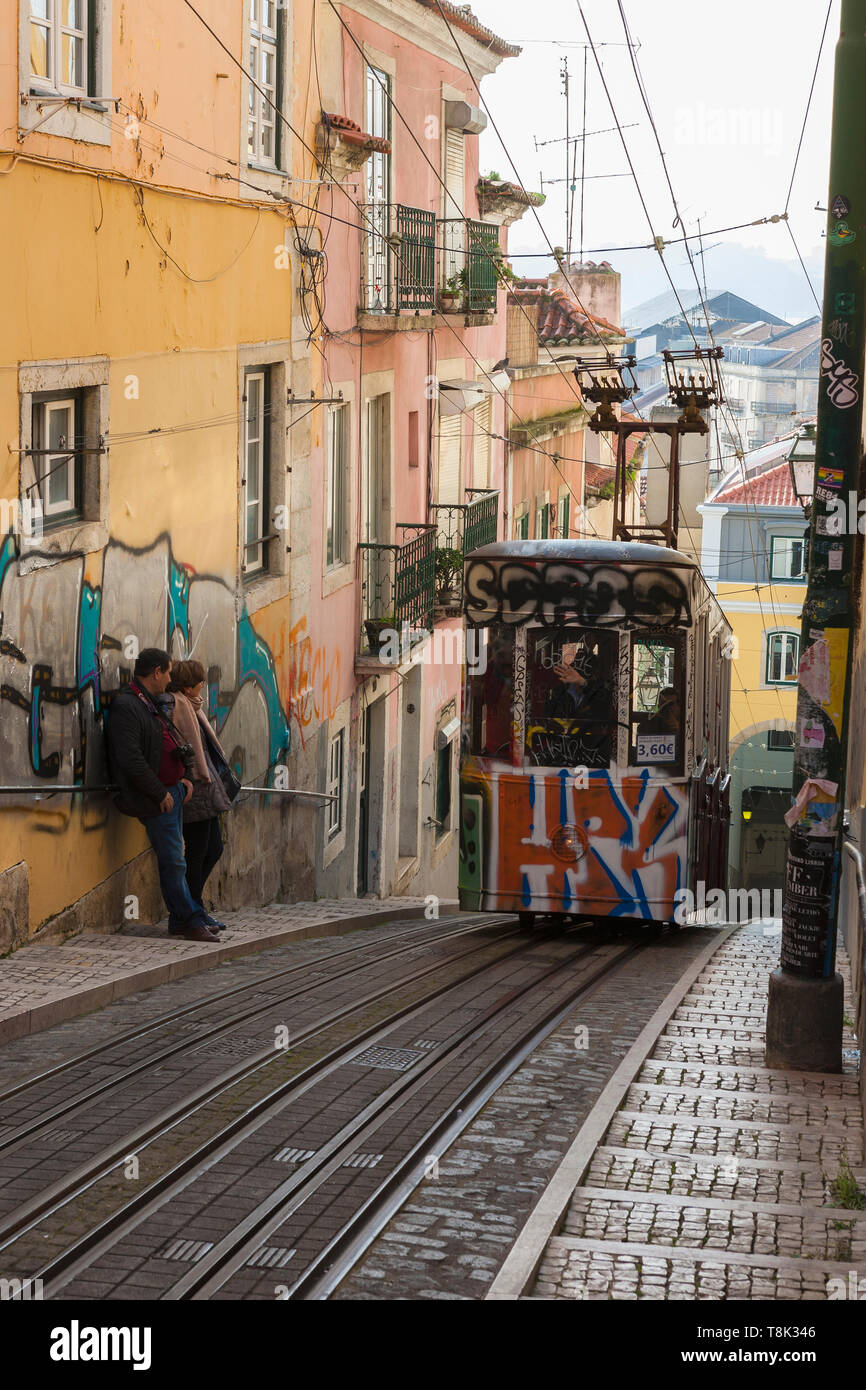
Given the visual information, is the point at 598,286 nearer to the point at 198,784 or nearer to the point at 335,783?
the point at 335,783

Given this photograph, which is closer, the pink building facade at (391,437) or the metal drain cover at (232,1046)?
the metal drain cover at (232,1046)

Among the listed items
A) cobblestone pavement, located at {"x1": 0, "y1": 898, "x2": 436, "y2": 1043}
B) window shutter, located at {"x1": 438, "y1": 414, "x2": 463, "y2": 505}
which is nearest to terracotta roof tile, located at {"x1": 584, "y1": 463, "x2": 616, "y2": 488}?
window shutter, located at {"x1": 438, "y1": 414, "x2": 463, "y2": 505}

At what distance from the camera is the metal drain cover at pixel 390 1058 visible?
811 centimetres

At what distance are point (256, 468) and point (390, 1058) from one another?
758cm

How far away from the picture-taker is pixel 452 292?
21250 millimetres

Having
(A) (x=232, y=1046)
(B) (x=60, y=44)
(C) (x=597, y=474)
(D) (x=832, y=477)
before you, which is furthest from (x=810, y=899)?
(C) (x=597, y=474)

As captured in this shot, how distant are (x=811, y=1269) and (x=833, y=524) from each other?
3.87 metres

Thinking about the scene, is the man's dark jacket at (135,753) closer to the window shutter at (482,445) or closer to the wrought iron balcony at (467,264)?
the wrought iron balcony at (467,264)

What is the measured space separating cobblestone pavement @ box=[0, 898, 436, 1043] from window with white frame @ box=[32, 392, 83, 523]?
2516mm

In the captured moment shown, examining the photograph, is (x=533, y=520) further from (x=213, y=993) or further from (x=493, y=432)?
(x=213, y=993)

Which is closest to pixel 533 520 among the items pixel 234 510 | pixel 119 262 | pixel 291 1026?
pixel 234 510

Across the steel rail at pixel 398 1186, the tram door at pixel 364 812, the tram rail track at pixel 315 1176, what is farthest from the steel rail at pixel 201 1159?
the tram door at pixel 364 812

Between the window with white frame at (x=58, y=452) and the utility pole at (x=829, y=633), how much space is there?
169 inches

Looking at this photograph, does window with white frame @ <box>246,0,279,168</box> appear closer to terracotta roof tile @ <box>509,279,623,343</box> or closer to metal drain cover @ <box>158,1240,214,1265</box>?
metal drain cover @ <box>158,1240,214,1265</box>
